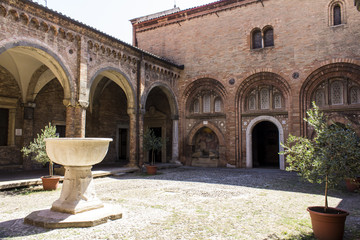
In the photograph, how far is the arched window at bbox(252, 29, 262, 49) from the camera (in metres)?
14.4

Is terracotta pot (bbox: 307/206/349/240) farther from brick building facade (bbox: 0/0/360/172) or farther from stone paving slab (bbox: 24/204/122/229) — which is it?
brick building facade (bbox: 0/0/360/172)

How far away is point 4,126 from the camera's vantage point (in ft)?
40.4

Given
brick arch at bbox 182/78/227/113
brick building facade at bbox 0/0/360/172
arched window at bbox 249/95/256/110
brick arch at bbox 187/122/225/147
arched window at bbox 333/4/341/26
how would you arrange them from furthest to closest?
brick arch at bbox 182/78/227/113 < brick arch at bbox 187/122/225/147 < arched window at bbox 249/95/256/110 < arched window at bbox 333/4/341/26 < brick building facade at bbox 0/0/360/172

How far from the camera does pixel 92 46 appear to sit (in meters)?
10.7

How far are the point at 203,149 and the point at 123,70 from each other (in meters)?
6.48

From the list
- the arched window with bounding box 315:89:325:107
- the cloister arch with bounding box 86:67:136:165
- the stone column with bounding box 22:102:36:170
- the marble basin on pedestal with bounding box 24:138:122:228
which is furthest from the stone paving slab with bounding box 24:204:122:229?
the arched window with bounding box 315:89:325:107

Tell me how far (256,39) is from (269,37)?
25.7 inches

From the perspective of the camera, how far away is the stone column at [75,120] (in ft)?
31.9

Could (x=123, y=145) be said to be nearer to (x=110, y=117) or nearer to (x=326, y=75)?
(x=110, y=117)

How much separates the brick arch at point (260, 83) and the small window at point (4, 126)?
1068 centimetres

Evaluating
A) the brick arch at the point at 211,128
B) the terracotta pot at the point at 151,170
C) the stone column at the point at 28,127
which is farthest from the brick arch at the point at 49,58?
the brick arch at the point at 211,128

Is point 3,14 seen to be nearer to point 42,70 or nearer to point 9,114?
point 42,70

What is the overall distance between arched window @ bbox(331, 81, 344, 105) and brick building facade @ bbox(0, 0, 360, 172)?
0.04 meters

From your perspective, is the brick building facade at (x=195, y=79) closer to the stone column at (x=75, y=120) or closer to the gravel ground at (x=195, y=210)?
the stone column at (x=75, y=120)
